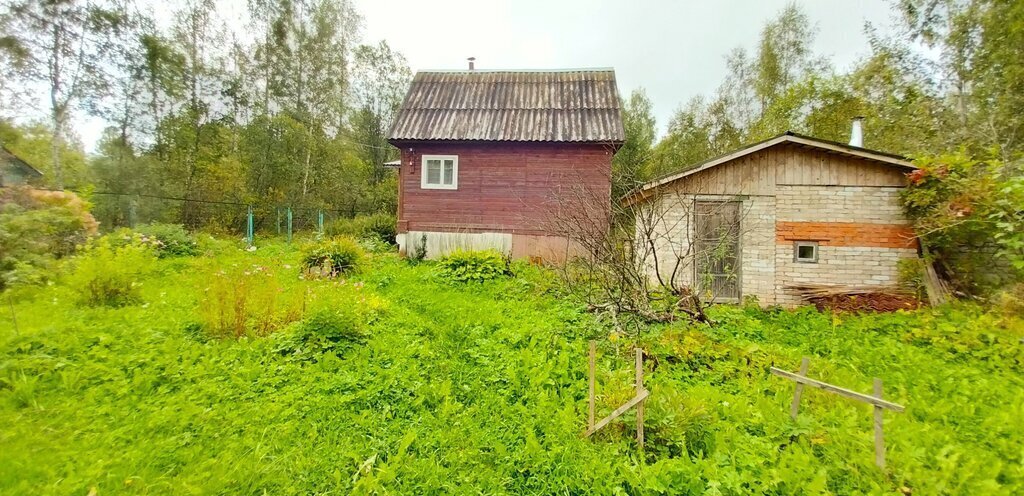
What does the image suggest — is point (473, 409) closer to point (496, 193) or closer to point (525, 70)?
point (496, 193)

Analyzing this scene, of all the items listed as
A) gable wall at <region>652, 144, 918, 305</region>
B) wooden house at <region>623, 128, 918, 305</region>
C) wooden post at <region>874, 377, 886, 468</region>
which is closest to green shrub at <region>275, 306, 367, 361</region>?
wooden post at <region>874, 377, 886, 468</region>

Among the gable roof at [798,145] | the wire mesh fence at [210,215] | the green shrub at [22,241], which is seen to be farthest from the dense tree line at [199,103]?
the gable roof at [798,145]

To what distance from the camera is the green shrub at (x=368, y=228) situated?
1507 cm

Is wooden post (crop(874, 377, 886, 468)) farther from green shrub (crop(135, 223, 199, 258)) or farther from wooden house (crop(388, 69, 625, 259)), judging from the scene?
green shrub (crop(135, 223, 199, 258))

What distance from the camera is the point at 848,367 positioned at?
474cm

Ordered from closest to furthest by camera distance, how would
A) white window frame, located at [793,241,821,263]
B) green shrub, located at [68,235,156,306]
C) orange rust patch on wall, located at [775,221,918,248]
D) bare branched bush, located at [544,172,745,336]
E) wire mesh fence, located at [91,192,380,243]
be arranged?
green shrub, located at [68,235,156,306] < bare branched bush, located at [544,172,745,336] < orange rust patch on wall, located at [775,221,918,248] < white window frame, located at [793,241,821,263] < wire mesh fence, located at [91,192,380,243]

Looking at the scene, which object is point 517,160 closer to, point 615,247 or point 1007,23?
point 615,247

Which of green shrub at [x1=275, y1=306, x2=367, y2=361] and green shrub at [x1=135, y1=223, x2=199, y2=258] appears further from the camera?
green shrub at [x1=135, y1=223, x2=199, y2=258]

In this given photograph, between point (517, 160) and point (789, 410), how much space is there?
9.69 meters

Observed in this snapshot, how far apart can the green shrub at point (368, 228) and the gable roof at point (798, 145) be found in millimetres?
10457

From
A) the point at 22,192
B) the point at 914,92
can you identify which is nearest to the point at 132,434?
the point at 22,192

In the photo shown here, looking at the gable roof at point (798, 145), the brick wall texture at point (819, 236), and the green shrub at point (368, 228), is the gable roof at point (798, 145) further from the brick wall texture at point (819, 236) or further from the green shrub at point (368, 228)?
the green shrub at point (368, 228)

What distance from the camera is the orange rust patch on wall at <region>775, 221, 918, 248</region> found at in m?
7.47

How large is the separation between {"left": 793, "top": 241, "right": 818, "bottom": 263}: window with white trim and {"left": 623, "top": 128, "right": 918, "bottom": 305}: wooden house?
2cm
